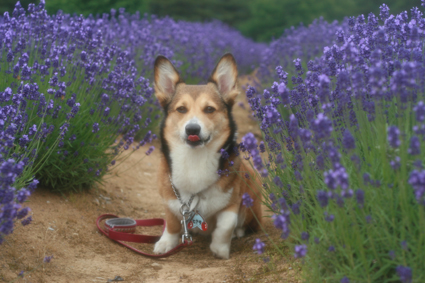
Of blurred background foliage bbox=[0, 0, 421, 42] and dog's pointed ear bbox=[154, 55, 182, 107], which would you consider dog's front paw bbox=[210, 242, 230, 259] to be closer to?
dog's pointed ear bbox=[154, 55, 182, 107]

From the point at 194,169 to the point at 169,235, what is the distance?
2.29 ft

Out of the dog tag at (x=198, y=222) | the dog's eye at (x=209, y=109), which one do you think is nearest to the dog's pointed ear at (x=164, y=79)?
the dog's eye at (x=209, y=109)

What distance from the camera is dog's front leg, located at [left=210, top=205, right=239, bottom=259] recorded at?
11.3 feet

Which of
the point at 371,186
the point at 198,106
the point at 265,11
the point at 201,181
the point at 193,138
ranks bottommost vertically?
the point at 201,181

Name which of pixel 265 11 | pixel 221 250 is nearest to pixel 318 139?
pixel 221 250

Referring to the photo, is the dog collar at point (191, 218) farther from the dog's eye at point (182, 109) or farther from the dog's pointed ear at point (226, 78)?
the dog's pointed ear at point (226, 78)

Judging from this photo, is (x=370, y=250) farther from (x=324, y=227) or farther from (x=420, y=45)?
(x=420, y=45)

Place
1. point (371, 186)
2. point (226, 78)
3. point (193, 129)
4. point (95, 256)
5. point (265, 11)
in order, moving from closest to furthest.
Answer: point (371, 186)
point (193, 129)
point (95, 256)
point (226, 78)
point (265, 11)

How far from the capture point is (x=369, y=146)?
2.40m

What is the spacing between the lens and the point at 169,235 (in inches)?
145

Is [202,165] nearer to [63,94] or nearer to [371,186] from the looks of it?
[63,94]

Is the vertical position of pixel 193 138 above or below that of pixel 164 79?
below

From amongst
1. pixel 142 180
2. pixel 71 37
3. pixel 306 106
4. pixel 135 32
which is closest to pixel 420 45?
pixel 306 106

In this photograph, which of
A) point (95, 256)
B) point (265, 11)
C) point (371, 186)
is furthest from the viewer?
point (265, 11)
